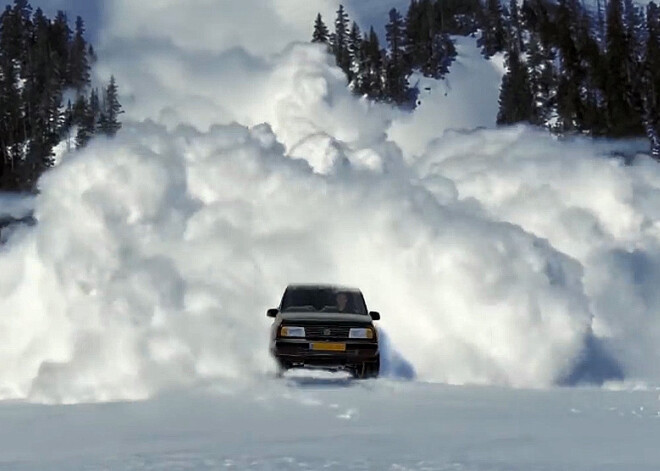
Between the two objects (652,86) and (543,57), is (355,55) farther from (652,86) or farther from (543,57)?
(652,86)

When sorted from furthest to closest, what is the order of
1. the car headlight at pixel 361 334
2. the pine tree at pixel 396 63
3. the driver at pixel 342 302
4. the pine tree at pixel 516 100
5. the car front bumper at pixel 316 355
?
the pine tree at pixel 396 63 → the pine tree at pixel 516 100 → the driver at pixel 342 302 → the car headlight at pixel 361 334 → the car front bumper at pixel 316 355

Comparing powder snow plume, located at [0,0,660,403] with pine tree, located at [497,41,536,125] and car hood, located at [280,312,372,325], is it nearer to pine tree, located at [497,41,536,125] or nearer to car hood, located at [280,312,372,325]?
car hood, located at [280,312,372,325]

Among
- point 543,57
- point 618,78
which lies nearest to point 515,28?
point 543,57

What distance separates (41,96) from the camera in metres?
101

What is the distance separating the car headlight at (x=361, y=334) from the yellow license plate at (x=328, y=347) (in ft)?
0.63

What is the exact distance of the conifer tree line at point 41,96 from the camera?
90.8 metres

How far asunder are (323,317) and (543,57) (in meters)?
79.2

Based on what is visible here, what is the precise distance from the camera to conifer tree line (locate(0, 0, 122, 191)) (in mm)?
90750

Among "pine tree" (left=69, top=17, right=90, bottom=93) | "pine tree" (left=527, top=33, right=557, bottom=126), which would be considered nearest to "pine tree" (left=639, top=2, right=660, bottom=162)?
"pine tree" (left=527, top=33, right=557, bottom=126)

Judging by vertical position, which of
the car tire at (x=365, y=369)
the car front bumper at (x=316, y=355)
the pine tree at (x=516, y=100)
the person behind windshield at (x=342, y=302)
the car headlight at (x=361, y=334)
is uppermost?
the pine tree at (x=516, y=100)

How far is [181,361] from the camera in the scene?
621 inches

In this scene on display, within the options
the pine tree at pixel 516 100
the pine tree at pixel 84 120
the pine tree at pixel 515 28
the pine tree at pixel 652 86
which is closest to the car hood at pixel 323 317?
the pine tree at pixel 652 86

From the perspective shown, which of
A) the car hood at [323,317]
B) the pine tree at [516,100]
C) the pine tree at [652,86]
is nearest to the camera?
the car hood at [323,317]

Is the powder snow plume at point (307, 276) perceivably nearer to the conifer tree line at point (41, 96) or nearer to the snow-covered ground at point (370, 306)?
the snow-covered ground at point (370, 306)
